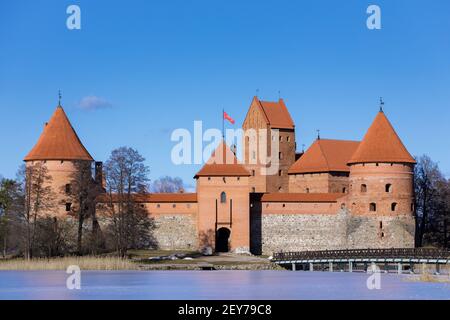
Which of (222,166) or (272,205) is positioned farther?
(272,205)

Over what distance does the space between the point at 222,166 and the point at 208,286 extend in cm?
1757

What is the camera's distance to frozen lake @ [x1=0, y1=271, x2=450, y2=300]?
98.5 ft

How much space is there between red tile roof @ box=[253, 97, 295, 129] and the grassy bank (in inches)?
768

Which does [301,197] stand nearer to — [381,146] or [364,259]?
[381,146]

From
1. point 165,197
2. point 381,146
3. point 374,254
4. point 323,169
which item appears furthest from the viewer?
point 323,169

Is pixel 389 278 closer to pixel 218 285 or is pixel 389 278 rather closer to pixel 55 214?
pixel 218 285

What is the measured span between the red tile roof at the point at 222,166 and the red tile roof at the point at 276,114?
8.71 m

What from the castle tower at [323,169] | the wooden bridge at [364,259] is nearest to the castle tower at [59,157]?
the wooden bridge at [364,259]

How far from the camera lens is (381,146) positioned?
5131 centimetres

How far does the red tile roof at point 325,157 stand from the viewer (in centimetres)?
5672

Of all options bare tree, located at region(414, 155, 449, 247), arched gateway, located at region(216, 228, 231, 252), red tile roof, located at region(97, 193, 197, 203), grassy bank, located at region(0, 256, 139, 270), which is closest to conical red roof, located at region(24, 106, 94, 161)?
red tile roof, located at region(97, 193, 197, 203)

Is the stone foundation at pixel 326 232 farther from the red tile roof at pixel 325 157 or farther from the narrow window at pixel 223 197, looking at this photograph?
the red tile roof at pixel 325 157

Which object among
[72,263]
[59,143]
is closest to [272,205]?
[59,143]
